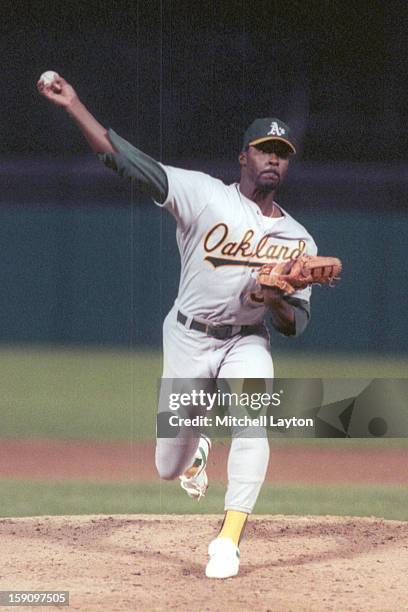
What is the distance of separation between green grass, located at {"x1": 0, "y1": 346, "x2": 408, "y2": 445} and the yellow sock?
4583 mm

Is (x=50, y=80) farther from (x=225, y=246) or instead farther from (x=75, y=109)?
(x=225, y=246)

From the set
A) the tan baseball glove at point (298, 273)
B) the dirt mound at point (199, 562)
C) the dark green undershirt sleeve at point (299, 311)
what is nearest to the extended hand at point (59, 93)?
the tan baseball glove at point (298, 273)

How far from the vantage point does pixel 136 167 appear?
4.57 meters

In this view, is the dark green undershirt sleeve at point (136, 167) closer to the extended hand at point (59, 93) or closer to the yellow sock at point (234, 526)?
the extended hand at point (59, 93)

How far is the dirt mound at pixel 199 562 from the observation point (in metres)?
4.03

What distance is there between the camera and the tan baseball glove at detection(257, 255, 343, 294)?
15.1ft

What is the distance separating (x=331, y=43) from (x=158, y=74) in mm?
2204

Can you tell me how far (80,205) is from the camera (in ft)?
43.5

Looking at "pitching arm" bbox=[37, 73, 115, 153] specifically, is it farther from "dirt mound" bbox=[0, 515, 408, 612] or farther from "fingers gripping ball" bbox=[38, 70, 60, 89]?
"dirt mound" bbox=[0, 515, 408, 612]

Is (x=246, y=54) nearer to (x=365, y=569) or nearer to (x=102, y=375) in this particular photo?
(x=102, y=375)

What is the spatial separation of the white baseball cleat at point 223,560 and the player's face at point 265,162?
166cm

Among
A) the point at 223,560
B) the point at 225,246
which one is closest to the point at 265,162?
the point at 225,246

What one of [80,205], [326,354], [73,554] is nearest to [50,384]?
[80,205]

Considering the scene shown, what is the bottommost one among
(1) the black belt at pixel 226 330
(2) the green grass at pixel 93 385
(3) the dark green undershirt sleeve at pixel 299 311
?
(2) the green grass at pixel 93 385
